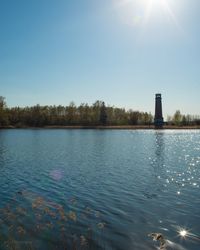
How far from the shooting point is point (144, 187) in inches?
973

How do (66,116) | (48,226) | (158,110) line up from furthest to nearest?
(66,116) < (158,110) < (48,226)

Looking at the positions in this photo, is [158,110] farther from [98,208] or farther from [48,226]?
[48,226]

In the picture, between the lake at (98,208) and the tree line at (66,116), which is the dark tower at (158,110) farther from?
the lake at (98,208)

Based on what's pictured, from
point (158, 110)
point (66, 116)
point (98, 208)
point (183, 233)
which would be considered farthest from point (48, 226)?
point (66, 116)

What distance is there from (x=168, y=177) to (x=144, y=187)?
5839 mm

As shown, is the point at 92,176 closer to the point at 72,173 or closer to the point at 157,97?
the point at 72,173

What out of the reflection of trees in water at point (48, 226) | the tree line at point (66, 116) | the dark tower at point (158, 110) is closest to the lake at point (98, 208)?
the reflection of trees in water at point (48, 226)

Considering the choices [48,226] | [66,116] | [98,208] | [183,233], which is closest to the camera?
[183,233]

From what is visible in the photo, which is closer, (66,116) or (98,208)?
(98,208)

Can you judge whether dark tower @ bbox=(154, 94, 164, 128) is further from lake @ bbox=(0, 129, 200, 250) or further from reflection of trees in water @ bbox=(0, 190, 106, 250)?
reflection of trees in water @ bbox=(0, 190, 106, 250)

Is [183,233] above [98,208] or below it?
below

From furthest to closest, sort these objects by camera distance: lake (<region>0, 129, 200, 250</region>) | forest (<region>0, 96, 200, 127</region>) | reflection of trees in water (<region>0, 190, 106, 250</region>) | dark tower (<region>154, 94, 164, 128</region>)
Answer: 1. forest (<region>0, 96, 200, 127</region>)
2. dark tower (<region>154, 94, 164, 128</region>)
3. lake (<region>0, 129, 200, 250</region>)
4. reflection of trees in water (<region>0, 190, 106, 250</region>)


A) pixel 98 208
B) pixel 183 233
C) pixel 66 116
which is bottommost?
pixel 183 233

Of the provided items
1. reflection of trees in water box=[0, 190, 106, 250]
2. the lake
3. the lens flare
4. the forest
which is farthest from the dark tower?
the lens flare
